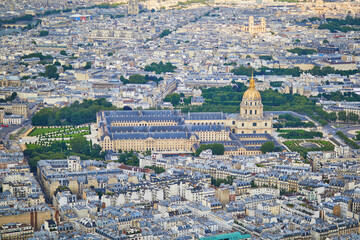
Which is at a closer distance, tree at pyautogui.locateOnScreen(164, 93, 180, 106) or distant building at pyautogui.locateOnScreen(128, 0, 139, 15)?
tree at pyautogui.locateOnScreen(164, 93, 180, 106)

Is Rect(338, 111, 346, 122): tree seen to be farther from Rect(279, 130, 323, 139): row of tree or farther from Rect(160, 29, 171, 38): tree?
Rect(160, 29, 171, 38): tree

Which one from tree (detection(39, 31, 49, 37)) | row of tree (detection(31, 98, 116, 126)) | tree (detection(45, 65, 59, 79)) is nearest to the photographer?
row of tree (detection(31, 98, 116, 126))

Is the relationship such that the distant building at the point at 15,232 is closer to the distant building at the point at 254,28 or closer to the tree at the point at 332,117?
the tree at the point at 332,117

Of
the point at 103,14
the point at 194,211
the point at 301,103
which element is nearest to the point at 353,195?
the point at 194,211

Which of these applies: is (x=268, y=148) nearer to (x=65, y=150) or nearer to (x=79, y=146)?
(x=79, y=146)

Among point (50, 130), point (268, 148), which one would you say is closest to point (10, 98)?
point (50, 130)

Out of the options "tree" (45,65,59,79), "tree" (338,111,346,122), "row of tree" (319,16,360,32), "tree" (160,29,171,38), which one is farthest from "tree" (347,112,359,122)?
"row of tree" (319,16,360,32)
